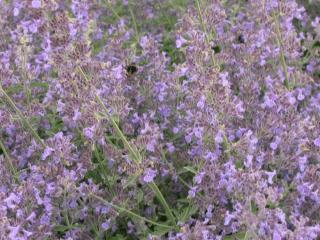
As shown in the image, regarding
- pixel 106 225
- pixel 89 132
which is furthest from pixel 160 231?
pixel 89 132

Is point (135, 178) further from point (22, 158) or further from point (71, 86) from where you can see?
point (22, 158)

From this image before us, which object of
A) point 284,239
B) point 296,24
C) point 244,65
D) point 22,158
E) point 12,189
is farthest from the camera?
point 296,24

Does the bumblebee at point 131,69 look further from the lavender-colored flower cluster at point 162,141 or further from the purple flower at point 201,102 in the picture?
the purple flower at point 201,102

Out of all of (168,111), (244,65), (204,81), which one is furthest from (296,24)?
(204,81)

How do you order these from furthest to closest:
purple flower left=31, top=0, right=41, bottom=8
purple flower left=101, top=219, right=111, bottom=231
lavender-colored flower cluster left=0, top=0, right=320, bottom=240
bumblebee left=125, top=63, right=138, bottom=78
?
1. bumblebee left=125, top=63, right=138, bottom=78
2. purple flower left=101, top=219, right=111, bottom=231
3. purple flower left=31, top=0, right=41, bottom=8
4. lavender-colored flower cluster left=0, top=0, right=320, bottom=240

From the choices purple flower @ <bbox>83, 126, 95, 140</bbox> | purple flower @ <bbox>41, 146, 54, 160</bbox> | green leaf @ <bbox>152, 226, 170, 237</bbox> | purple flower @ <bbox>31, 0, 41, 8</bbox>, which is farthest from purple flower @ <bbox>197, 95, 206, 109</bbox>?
purple flower @ <bbox>31, 0, 41, 8</bbox>

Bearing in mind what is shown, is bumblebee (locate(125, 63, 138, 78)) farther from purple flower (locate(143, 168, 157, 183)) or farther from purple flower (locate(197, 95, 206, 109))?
purple flower (locate(143, 168, 157, 183))

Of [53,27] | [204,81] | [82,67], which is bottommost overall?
[204,81]

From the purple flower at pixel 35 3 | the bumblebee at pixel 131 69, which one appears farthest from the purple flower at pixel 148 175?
the bumblebee at pixel 131 69
